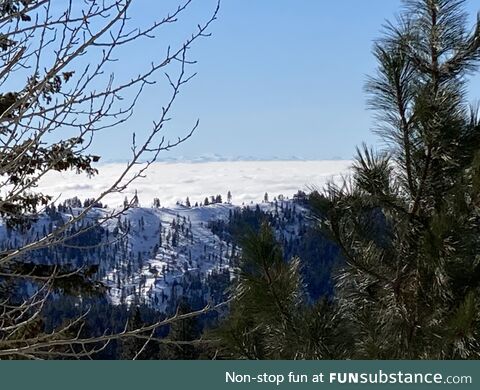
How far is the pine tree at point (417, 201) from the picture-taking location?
451cm

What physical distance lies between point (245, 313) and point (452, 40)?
2412 millimetres

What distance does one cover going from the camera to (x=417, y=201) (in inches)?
187

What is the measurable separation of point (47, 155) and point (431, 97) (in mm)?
2489

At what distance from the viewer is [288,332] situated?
501 centimetres

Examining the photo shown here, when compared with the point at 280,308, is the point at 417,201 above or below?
above

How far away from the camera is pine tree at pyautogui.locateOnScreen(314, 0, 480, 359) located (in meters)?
4.51

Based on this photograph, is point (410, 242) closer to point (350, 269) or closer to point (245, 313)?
point (350, 269)

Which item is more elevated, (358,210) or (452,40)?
(452,40)

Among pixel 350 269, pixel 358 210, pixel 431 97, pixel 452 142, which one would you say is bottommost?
pixel 350 269
